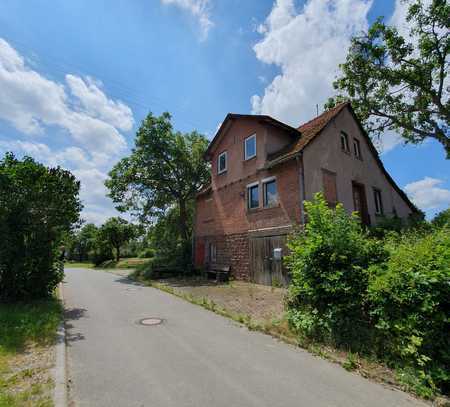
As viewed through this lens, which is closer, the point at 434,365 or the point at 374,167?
the point at 434,365

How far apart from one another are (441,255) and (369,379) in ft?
Answer: 7.74

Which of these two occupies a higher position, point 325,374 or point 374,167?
point 374,167

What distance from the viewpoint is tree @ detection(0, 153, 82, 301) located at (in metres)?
8.06

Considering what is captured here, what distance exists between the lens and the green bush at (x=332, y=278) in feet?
17.2

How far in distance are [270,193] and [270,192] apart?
0.18 ft

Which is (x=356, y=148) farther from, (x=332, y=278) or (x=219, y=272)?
(x=332, y=278)

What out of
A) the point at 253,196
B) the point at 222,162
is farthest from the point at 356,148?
the point at 222,162

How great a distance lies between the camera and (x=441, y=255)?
13.8ft

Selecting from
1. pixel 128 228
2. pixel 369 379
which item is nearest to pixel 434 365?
pixel 369 379

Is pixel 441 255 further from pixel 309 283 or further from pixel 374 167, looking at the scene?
pixel 374 167

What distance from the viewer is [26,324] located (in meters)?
6.26

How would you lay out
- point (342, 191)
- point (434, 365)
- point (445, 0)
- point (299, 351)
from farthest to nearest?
point (445, 0), point (342, 191), point (299, 351), point (434, 365)

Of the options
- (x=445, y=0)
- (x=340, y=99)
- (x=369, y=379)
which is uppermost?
(x=445, y=0)

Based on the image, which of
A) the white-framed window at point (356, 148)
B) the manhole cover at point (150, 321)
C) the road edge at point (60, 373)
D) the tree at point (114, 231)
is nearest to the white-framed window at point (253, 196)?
the white-framed window at point (356, 148)
